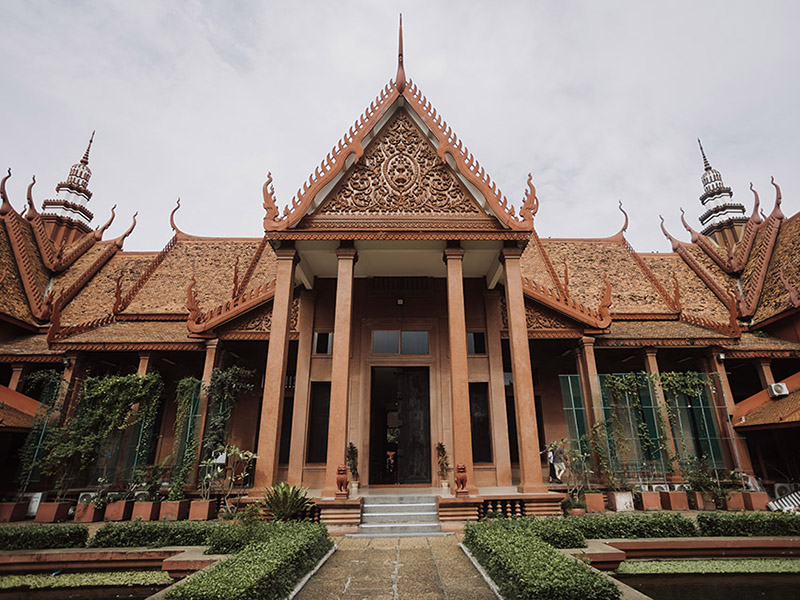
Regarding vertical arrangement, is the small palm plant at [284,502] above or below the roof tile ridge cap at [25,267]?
below

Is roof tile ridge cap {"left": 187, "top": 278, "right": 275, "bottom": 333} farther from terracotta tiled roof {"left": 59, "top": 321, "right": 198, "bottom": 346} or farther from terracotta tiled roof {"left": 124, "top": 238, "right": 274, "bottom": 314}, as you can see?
terracotta tiled roof {"left": 124, "top": 238, "right": 274, "bottom": 314}

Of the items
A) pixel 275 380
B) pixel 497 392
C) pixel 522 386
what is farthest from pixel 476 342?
pixel 275 380

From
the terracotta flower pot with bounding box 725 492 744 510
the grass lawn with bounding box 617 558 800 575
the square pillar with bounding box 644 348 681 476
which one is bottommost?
the grass lawn with bounding box 617 558 800 575

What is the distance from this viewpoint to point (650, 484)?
924 cm

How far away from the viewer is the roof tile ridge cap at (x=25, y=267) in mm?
13289

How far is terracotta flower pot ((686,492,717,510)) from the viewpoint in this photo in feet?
28.2

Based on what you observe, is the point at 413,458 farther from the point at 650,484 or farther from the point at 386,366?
the point at 650,484

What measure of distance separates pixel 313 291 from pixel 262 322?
1.45 m

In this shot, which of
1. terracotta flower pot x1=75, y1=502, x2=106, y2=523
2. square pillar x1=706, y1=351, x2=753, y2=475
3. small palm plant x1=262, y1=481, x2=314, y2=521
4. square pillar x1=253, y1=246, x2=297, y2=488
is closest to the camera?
small palm plant x1=262, y1=481, x2=314, y2=521

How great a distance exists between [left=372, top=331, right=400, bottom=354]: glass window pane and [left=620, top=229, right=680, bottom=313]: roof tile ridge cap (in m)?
8.86

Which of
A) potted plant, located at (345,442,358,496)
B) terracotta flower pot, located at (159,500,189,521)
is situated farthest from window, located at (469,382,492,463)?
terracotta flower pot, located at (159,500,189,521)

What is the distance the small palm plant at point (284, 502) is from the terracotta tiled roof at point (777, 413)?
9670mm

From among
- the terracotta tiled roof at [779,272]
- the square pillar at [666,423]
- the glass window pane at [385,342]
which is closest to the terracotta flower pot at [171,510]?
the glass window pane at [385,342]

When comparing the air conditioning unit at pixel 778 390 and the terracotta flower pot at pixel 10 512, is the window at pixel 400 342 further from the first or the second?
the air conditioning unit at pixel 778 390
